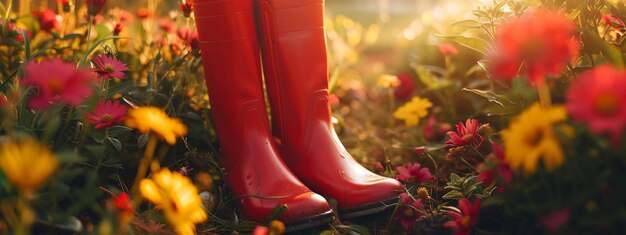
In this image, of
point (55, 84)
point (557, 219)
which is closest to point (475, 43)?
point (557, 219)

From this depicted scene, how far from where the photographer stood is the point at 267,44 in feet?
4.50

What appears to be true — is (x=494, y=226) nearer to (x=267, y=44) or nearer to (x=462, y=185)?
(x=462, y=185)

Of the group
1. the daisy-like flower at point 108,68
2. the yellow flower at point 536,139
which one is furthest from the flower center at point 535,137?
the daisy-like flower at point 108,68

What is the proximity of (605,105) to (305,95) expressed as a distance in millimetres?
758

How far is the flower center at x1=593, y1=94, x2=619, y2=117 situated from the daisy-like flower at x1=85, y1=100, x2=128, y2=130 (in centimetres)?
77

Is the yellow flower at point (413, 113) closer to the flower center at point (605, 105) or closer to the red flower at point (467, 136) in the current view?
the red flower at point (467, 136)

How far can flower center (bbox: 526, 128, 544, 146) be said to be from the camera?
2.54 ft

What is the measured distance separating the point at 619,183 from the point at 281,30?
0.77 m

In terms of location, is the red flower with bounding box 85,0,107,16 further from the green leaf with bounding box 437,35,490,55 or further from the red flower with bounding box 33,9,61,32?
the green leaf with bounding box 437,35,490,55

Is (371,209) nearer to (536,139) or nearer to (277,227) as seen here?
(277,227)

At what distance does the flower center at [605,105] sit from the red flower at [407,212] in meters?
0.50

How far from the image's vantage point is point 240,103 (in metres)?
1.34

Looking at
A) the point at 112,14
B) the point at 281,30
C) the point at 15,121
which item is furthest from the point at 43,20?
the point at 281,30

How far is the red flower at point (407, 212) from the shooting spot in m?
1.17
